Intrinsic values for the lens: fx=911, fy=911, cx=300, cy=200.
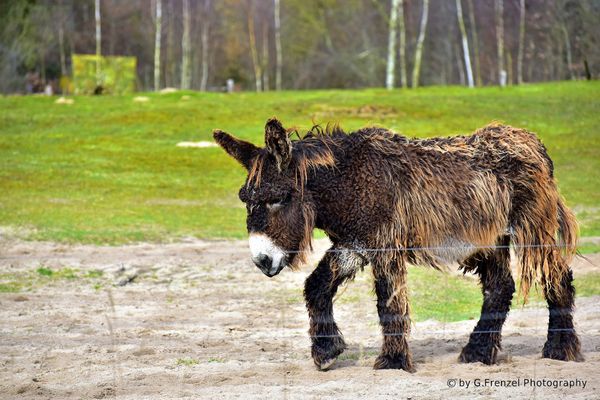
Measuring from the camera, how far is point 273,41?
2584 inches

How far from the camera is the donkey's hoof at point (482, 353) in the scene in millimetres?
8984

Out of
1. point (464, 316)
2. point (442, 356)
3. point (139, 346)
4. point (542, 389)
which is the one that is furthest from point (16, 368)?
point (464, 316)

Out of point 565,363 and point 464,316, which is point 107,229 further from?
point 565,363

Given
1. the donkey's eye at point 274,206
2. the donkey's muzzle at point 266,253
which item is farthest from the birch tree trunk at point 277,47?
the donkey's muzzle at point 266,253

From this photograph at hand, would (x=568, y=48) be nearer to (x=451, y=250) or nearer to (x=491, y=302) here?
(x=491, y=302)

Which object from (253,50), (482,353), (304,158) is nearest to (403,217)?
(304,158)

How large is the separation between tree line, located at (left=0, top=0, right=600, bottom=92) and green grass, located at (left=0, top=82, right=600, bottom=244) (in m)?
18.4

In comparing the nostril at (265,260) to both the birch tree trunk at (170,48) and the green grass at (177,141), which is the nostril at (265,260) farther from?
the birch tree trunk at (170,48)

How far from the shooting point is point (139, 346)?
10.0 meters

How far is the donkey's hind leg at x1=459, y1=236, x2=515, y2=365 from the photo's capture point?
903 cm

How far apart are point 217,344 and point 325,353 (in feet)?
6.41

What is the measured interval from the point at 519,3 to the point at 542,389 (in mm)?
49985

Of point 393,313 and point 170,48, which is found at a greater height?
point 170,48

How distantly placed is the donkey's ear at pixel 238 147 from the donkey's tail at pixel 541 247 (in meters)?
2.77
